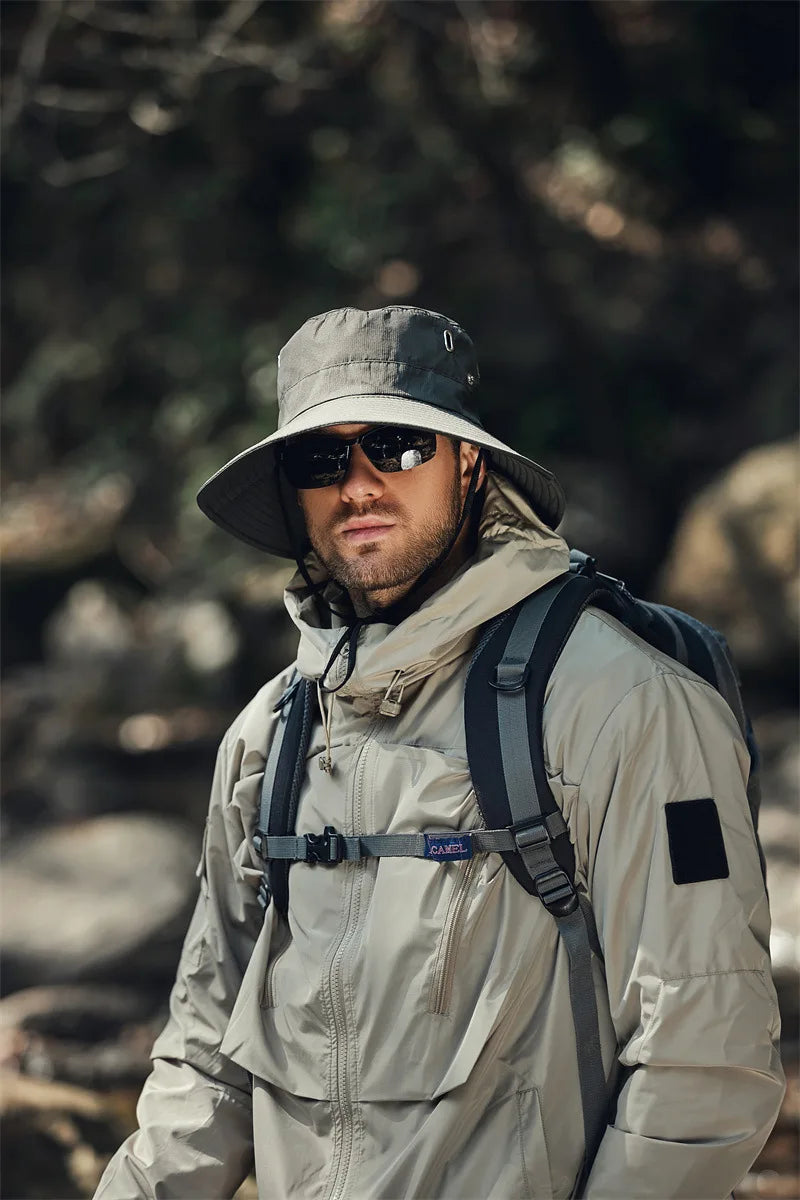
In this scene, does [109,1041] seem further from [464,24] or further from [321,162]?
[464,24]

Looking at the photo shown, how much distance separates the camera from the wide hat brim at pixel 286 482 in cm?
233

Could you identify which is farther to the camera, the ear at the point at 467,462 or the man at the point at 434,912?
the ear at the point at 467,462

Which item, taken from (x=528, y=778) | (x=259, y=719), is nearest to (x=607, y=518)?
(x=259, y=719)

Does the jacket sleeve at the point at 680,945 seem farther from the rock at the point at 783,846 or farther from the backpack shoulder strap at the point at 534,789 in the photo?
the rock at the point at 783,846

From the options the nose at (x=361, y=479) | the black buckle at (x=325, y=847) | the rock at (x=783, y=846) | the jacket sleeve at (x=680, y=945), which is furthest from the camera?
the rock at (x=783, y=846)

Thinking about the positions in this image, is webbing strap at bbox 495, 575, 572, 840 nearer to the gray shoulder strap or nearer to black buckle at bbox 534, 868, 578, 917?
black buckle at bbox 534, 868, 578, 917

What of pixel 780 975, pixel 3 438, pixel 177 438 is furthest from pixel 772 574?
pixel 3 438

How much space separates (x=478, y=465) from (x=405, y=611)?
37 centimetres

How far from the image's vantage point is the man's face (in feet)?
8.11

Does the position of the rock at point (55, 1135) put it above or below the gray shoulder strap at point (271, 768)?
below

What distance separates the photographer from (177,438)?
1159cm

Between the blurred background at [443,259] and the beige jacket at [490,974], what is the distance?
6419 millimetres

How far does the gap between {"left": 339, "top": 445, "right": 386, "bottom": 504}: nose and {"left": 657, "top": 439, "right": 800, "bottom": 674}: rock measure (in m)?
6.31

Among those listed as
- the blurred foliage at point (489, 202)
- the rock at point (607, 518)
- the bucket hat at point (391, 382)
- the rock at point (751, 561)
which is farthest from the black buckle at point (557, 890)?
the blurred foliage at point (489, 202)
